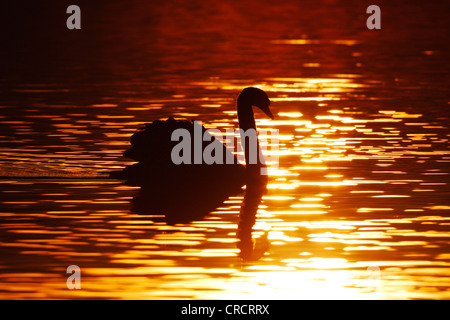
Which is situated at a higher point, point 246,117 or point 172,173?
point 246,117

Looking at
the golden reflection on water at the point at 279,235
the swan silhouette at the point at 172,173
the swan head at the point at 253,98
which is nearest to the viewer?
the golden reflection on water at the point at 279,235

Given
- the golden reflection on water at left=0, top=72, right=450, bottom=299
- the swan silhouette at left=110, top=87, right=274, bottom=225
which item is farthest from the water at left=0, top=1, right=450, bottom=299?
the swan silhouette at left=110, top=87, right=274, bottom=225

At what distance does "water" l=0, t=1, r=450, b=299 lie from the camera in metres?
10.1

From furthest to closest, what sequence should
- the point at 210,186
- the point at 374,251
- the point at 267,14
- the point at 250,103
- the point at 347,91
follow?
the point at 267,14
the point at 347,91
the point at 250,103
the point at 210,186
the point at 374,251

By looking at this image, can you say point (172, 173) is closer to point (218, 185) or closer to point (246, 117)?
point (218, 185)

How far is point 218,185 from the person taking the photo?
14.8 m

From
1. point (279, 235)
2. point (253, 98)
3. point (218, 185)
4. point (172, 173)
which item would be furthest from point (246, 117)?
point (279, 235)

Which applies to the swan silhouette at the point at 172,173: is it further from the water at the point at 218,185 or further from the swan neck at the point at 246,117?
the swan neck at the point at 246,117

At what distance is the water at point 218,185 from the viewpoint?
10109mm

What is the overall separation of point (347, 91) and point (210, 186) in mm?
8501

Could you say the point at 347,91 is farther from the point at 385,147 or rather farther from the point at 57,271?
the point at 57,271

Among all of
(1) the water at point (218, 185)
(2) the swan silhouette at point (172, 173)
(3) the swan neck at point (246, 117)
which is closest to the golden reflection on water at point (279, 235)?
(1) the water at point (218, 185)

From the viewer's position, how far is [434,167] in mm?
15023
